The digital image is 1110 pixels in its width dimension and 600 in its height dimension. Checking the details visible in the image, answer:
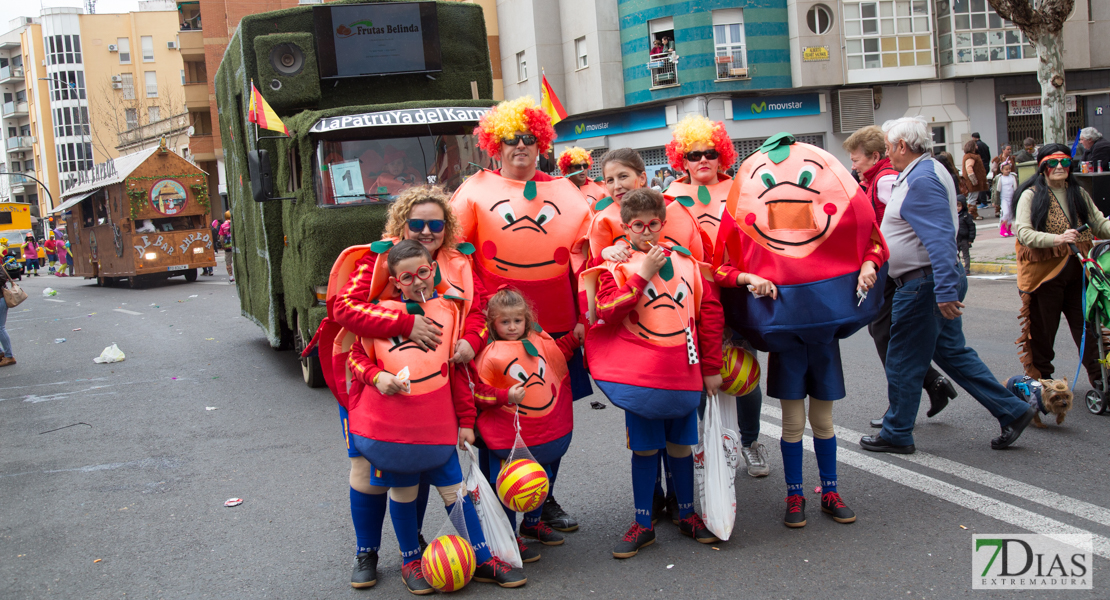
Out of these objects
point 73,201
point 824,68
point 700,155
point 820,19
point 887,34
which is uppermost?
point 820,19

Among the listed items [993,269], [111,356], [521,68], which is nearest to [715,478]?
[111,356]

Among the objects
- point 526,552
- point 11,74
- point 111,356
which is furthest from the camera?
point 11,74

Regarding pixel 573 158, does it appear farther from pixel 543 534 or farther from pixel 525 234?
pixel 543 534

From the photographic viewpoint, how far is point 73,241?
29.0 meters

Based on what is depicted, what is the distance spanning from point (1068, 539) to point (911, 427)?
138 cm

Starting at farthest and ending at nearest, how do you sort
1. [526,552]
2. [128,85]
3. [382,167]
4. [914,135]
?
1. [128,85]
2. [382,167]
3. [914,135]
4. [526,552]

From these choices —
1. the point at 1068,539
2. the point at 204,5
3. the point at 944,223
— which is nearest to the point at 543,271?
the point at 944,223

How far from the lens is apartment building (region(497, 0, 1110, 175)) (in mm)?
28156

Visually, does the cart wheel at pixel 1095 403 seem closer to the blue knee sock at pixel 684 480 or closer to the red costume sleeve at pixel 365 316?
the blue knee sock at pixel 684 480

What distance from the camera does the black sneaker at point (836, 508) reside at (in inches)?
160

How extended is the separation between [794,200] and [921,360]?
1569 millimetres

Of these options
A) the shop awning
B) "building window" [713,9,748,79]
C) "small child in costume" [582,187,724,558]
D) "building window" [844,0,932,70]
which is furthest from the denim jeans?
"building window" [844,0,932,70]

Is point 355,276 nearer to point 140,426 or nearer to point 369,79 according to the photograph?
point 140,426

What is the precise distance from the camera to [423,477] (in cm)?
375
